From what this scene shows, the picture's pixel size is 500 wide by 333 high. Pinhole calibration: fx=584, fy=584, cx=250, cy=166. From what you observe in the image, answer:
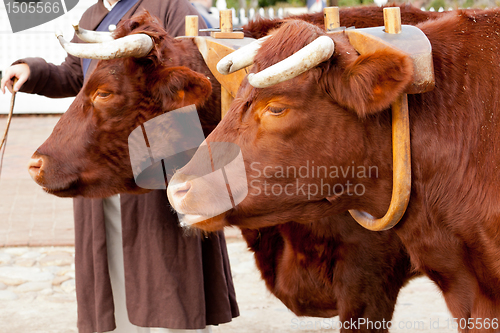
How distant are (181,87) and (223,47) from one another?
25cm

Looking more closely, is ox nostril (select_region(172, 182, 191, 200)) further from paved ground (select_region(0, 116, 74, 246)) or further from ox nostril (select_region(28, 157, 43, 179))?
paved ground (select_region(0, 116, 74, 246))

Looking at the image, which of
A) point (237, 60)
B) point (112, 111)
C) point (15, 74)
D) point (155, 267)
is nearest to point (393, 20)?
point (237, 60)

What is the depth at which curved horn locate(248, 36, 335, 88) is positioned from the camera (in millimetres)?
1789

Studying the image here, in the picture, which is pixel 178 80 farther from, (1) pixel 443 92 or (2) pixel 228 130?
(1) pixel 443 92

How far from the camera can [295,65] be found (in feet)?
5.87

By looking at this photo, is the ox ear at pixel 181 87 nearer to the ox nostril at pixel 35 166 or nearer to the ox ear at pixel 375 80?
the ox nostril at pixel 35 166

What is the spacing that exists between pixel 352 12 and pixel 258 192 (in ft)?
4.41

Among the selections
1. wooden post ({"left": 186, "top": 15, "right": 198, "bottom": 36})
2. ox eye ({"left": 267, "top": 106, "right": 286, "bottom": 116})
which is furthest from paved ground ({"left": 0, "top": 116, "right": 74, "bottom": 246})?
ox eye ({"left": 267, "top": 106, "right": 286, "bottom": 116})

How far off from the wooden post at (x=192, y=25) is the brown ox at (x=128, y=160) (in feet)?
0.24

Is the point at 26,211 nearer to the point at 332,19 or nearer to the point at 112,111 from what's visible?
the point at 112,111

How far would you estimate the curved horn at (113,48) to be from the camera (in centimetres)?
237

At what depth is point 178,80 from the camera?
2436 millimetres

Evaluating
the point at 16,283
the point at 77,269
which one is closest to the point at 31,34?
the point at 16,283

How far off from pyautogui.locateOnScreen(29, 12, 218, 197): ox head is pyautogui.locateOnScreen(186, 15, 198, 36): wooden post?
0.14 m
